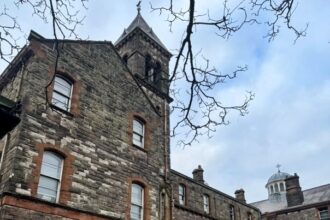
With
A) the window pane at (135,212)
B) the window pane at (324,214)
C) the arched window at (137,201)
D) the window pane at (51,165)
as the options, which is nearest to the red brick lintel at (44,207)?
the window pane at (51,165)

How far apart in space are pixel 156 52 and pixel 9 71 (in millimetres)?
9782

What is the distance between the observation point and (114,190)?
48.1 feet

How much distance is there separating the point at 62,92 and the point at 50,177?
3.53 m

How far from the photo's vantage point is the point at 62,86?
1464 centimetres

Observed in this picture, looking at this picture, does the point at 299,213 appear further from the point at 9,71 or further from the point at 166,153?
the point at 9,71

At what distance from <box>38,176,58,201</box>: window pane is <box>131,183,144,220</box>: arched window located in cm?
386

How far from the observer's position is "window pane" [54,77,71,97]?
14.4 m

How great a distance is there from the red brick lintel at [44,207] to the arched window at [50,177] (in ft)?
1.06

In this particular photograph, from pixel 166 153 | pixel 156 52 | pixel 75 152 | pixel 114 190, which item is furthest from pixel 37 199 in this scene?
pixel 156 52

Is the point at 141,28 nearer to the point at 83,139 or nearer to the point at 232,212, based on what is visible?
the point at 83,139

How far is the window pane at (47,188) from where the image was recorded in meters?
12.2

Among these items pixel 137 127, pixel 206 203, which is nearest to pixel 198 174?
pixel 206 203

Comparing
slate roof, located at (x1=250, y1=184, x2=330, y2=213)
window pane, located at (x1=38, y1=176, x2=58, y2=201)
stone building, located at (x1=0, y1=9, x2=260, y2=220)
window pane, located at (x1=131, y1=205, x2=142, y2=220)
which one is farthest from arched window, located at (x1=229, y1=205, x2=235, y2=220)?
window pane, located at (x1=38, y1=176, x2=58, y2=201)

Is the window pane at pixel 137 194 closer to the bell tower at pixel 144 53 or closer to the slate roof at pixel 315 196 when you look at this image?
the bell tower at pixel 144 53
